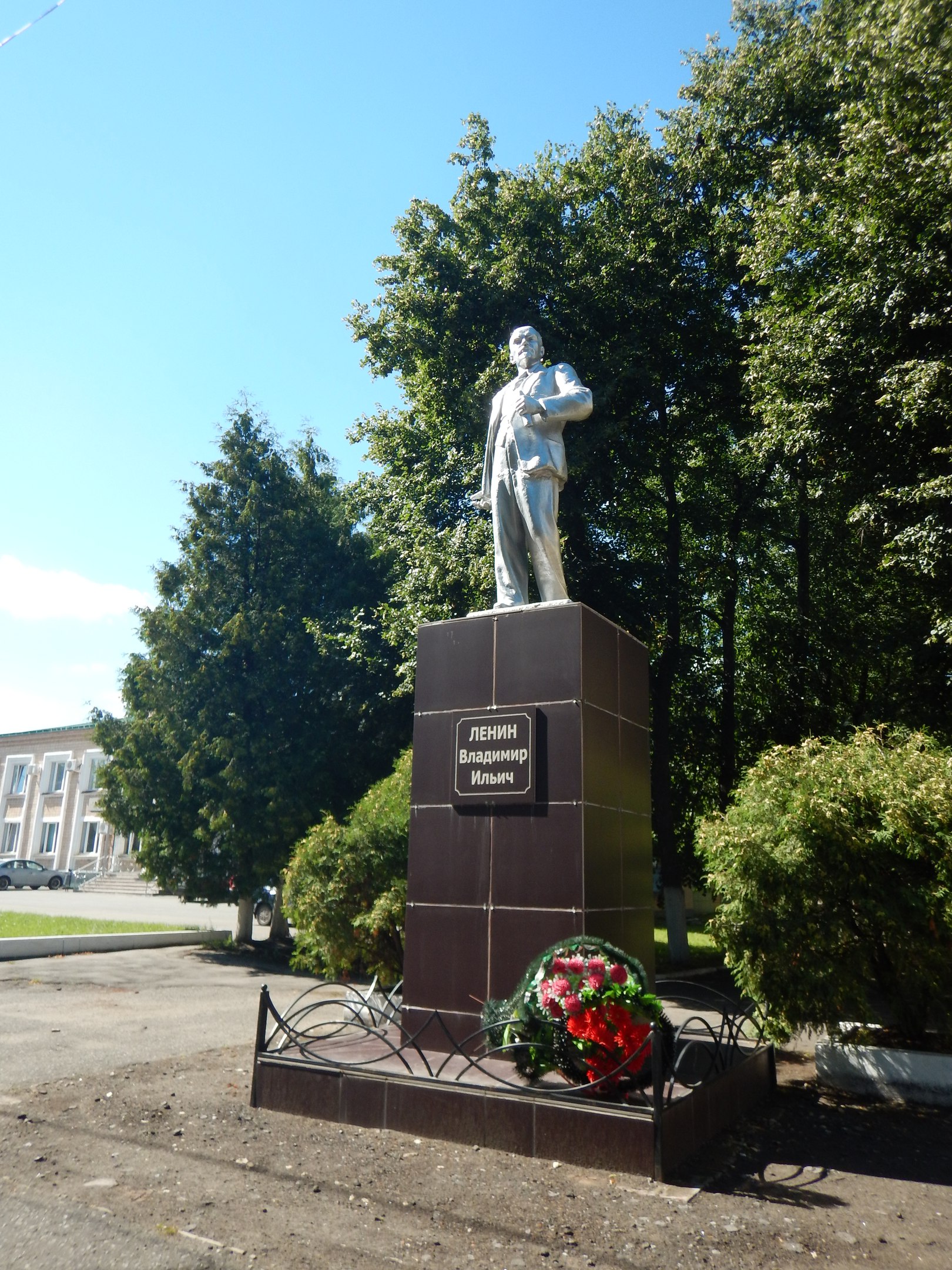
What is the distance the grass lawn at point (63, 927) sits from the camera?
1875 centimetres

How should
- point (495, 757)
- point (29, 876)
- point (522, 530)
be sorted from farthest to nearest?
point (29, 876), point (522, 530), point (495, 757)

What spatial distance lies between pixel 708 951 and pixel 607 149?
56.8 feet

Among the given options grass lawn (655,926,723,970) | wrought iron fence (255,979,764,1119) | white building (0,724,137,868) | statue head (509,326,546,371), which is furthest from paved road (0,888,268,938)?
statue head (509,326,546,371)

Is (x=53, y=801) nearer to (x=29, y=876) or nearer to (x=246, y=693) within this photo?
(x=29, y=876)

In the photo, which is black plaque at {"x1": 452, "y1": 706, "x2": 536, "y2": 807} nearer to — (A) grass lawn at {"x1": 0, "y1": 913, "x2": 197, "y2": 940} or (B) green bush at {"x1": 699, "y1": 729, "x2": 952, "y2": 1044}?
(B) green bush at {"x1": 699, "y1": 729, "x2": 952, "y2": 1044}

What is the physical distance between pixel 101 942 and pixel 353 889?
23.2ft

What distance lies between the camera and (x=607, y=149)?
19.0 metres

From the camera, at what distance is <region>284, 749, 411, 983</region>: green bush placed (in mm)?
13508

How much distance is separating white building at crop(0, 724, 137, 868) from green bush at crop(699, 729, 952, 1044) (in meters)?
48.6

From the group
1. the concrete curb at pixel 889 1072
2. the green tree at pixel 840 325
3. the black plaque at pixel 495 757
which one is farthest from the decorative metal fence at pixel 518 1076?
the green tree at pixel 840 325

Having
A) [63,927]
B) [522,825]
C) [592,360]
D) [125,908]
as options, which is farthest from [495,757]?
[125,908]

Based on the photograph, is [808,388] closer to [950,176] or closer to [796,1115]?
[950,176]

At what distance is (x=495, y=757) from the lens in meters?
7.45

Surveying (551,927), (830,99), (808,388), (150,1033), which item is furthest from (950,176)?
(150,1033)
